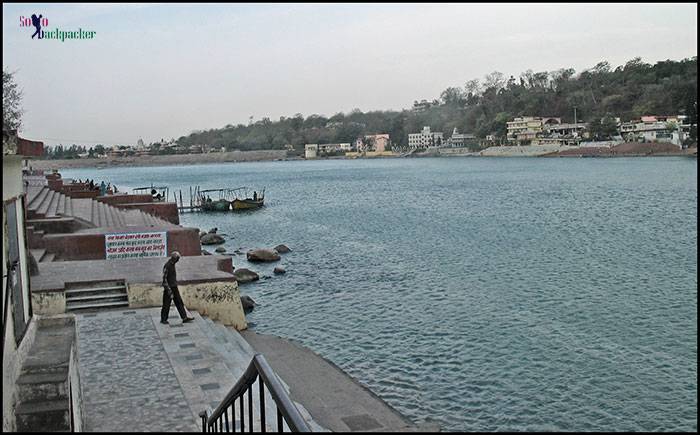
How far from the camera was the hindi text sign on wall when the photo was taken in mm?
17172

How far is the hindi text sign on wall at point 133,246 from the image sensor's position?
56.3 ft

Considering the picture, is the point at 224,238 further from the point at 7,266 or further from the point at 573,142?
the point at 573,142

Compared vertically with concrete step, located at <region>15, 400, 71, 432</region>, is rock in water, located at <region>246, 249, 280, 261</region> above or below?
below

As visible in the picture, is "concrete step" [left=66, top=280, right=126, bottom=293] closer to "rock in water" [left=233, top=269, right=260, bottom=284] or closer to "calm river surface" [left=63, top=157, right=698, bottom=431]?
"calm river surface" [left=63, top=157, right=698, bottom=431]

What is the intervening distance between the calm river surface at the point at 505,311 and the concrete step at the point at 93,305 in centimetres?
462

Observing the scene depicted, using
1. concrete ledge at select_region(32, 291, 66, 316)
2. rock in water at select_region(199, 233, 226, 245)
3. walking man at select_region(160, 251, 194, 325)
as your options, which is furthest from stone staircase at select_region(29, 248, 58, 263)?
rock in water at select_region(199, 233, 226, 245)

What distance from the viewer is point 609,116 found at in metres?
136

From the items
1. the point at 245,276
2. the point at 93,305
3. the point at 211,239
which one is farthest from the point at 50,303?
the point at 211,239

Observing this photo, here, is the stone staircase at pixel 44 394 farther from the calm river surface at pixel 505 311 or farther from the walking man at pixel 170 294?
the calm river surface at pixel 505 311

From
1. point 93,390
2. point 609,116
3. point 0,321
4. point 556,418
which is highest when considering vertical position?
point 609,116

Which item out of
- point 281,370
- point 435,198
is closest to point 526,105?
point 435,198

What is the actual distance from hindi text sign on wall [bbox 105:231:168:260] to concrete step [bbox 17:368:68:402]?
1151 centimetres

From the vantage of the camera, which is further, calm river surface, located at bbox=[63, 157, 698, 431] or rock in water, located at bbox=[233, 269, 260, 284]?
rock in water, located at bbox=[233, 269, 260, 284]

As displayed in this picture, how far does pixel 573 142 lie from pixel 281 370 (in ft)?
449
